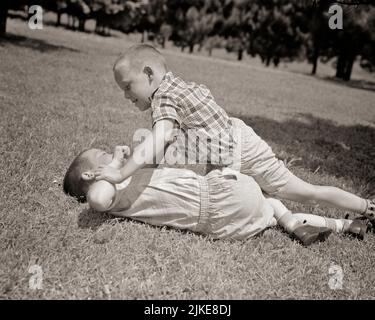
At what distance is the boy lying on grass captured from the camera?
113 inches

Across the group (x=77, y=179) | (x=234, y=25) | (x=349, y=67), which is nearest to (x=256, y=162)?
(x=77, y=179)

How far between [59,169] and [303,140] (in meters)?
4.35

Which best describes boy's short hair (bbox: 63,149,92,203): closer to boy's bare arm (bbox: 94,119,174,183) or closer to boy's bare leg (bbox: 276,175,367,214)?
boy's bare arm (bbox: 94,119,174,183)

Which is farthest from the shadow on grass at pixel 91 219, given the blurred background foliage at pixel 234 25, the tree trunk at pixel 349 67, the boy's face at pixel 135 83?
the tree trunk at pixel 349 67

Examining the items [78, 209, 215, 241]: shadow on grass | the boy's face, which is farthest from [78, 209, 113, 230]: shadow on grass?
the boy's face

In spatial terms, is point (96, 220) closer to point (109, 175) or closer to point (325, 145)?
point (109, 175)

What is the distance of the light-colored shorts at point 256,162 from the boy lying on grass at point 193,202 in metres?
0.24

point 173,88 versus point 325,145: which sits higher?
point 173,88

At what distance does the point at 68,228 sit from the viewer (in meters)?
2.87

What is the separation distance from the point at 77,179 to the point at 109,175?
618mm

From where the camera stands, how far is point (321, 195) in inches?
132
